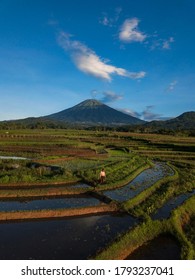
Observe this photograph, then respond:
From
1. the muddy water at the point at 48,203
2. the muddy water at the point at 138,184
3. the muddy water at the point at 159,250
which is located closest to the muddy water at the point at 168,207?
the muddy water at the point at 138,184

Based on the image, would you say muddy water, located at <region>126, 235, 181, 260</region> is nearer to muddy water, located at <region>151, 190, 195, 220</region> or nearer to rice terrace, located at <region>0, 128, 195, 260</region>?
rice terrace, located at <region>0, 128, 195, 260</region>

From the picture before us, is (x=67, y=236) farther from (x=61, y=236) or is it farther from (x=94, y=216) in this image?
(x=94, y=216)

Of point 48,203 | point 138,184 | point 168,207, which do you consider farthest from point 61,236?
point 138,184

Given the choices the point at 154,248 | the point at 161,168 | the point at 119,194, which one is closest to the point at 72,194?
the point at 119,194

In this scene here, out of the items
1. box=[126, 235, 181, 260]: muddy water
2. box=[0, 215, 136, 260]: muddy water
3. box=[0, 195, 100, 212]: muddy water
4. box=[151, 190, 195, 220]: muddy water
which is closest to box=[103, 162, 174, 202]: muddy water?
box=[0, 195, 100, 212]: muddy water

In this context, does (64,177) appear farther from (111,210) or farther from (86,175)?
(111,210)
